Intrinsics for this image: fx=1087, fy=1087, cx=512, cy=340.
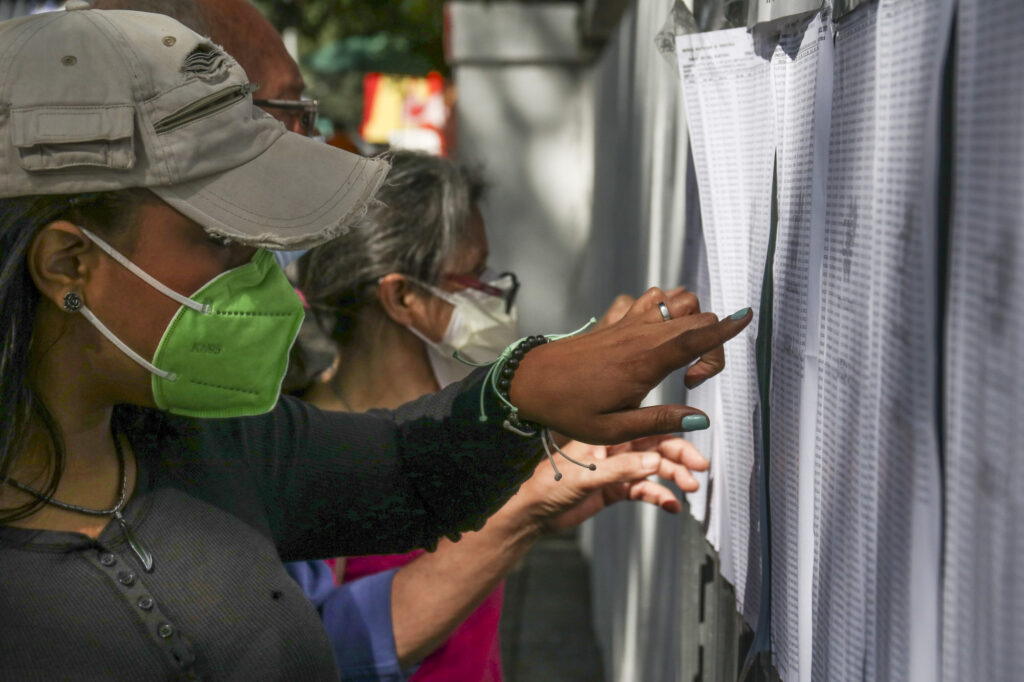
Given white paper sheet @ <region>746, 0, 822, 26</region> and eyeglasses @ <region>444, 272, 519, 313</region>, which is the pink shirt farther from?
white paper sheet @ <region>746, 0, 822, 26</region>

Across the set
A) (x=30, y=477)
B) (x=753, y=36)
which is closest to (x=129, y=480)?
(x=30, y=477)

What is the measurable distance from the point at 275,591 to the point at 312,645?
0.35 feet

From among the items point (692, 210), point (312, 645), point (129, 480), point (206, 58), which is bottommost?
point (312, 645)

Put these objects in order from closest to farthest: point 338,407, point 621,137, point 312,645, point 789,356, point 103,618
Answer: point 789,356 < point 103,618 < point 312,645 < point 338,407 < point 621,137

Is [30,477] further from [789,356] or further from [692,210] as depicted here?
[692,210]

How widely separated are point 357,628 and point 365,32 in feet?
53.3

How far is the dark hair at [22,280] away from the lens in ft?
4.66

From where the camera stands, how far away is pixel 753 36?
1476mm

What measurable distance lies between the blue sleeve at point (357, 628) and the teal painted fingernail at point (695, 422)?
3.87ft

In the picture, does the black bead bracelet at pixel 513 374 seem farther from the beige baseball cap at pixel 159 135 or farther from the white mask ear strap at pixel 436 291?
the white mask ear strap at pixel 436 291

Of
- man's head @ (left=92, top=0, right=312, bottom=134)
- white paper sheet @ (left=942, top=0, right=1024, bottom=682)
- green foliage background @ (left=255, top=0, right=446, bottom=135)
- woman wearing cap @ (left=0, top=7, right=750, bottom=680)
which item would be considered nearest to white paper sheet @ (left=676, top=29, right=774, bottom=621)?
woman wearing cap @ (left=0, top=7, right=750, bottom=680)

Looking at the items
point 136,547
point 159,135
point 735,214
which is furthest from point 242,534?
point 735,214

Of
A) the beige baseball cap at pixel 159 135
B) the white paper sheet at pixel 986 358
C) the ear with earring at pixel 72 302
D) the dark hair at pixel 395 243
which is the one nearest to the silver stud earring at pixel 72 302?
the ear with earring at pixel 72 302

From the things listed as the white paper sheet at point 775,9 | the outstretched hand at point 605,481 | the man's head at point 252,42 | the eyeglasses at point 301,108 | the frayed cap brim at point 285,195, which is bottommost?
the outstretched hand at point 605,481
